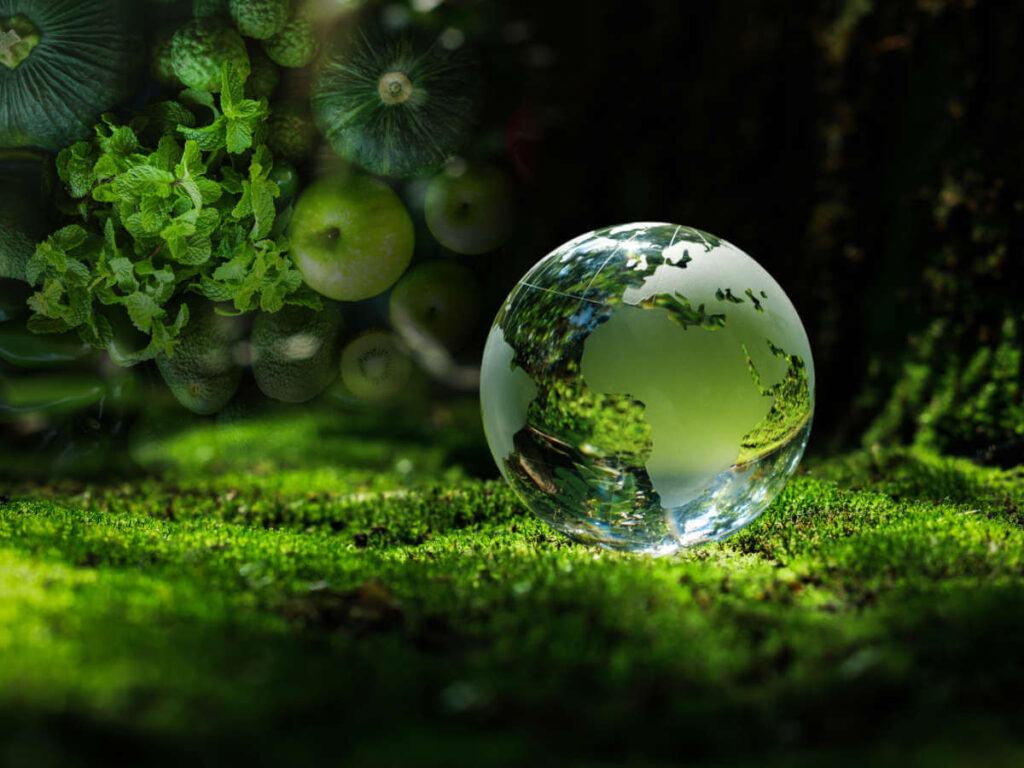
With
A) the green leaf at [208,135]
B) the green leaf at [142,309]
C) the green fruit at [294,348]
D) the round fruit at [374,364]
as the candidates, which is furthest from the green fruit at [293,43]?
the round fruit at [374,364]

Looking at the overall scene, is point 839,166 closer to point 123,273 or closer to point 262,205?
point 262,205

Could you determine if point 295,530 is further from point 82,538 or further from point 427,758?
point 427,758

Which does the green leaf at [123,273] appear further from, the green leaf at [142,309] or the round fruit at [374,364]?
the round fruit at [374,364]

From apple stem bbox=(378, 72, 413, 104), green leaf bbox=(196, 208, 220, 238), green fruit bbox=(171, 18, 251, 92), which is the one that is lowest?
green leaf bbox=(196, 208, 220, 238)

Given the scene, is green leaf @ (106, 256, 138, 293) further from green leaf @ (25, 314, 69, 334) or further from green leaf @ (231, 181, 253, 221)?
green leaf @ (231, 181, 253, 221)

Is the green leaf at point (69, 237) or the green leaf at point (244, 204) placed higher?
the green leaf at point (244, 204)

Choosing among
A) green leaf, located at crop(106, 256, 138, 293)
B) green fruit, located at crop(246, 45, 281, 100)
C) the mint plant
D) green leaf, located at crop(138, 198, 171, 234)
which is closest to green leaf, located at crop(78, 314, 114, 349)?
the mint plant

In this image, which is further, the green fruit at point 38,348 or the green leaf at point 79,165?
the green fruit at point 38,348
